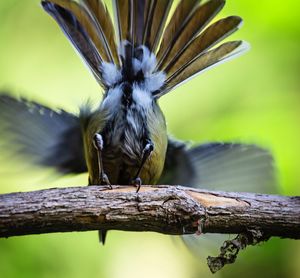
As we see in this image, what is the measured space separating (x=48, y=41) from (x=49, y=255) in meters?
1.39

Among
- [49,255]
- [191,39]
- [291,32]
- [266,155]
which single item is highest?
[291,32]

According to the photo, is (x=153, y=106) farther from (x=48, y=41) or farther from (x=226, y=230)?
(x=48, y=41)

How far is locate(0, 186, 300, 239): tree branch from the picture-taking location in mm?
2203

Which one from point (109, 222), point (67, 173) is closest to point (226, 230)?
point (109, 222)

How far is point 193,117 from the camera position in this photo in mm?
3865

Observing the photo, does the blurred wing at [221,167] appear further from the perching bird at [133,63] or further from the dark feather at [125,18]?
the dark feather at [125,18]

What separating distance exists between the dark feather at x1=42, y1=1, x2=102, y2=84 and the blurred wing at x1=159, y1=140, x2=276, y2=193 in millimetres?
579

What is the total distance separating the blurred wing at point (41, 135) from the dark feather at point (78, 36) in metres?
0.32

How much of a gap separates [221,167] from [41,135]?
2.80ft

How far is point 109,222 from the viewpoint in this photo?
2.25 meters

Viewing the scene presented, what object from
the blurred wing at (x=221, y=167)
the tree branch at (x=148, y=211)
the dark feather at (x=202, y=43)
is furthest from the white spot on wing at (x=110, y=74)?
the tree branch at (x=148, y=211)

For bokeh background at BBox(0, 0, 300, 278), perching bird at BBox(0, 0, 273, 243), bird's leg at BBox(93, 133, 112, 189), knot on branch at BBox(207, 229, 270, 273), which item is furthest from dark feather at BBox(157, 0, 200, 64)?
knot on branch at BBox(207, 229, 270, 273)

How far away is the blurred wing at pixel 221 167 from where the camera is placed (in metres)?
3.25

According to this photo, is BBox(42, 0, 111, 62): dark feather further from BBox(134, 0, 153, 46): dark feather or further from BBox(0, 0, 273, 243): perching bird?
BBox(134, 0, 153, 46): dark feather
